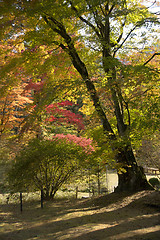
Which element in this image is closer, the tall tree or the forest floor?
the forest floor

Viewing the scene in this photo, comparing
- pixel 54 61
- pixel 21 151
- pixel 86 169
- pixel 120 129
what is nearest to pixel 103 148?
pixel 120 129

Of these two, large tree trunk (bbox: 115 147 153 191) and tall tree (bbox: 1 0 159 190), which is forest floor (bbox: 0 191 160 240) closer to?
large tree trunk (bbox: 115 147 153 191)

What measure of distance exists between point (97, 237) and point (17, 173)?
162 inches

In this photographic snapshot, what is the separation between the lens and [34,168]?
724cm

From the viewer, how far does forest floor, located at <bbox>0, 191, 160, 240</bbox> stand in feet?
→ 12.2

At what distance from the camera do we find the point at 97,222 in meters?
4.90

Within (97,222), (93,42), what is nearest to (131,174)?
(97,222)

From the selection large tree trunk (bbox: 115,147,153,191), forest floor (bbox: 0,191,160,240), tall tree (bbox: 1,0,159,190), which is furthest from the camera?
large tree trunk (bbox: 115,147,153,191)

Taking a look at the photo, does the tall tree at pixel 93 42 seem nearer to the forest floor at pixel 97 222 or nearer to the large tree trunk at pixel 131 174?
the large tree trunk at pixel 131 174

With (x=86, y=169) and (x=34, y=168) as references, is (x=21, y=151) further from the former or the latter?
(x=86, y=169)

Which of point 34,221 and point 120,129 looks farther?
point 120,129

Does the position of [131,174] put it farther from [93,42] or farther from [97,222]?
[93,42]

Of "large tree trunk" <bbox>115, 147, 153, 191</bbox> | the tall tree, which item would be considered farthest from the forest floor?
the tall tree

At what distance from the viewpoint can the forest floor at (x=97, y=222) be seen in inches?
146
